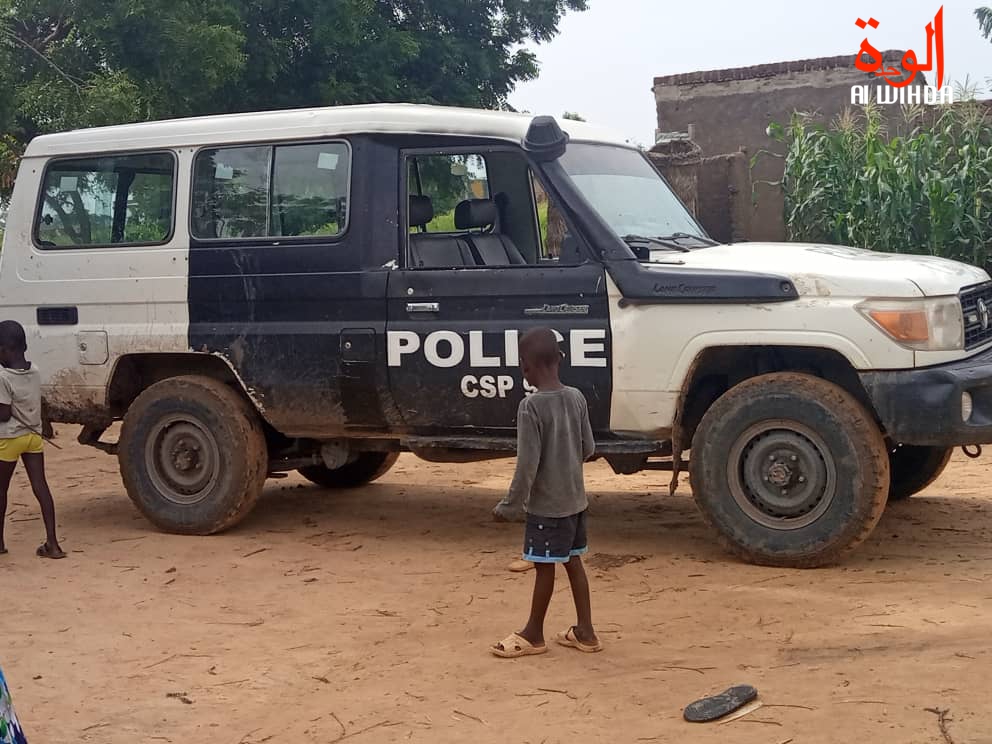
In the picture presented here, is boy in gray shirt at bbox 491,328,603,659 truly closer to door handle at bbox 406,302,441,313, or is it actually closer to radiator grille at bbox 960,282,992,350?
door handle at bbox 406,302,441,313

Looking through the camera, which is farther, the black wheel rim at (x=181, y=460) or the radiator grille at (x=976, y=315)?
the black wheel rim at (x=181, y=460)

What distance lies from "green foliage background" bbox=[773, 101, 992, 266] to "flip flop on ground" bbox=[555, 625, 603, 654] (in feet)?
23.6

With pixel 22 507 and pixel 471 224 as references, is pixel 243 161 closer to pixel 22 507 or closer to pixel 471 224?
pixel 471 224

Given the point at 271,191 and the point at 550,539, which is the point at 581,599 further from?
the point at 271,191

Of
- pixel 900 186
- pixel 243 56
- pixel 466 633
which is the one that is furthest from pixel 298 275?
pixel 243 56

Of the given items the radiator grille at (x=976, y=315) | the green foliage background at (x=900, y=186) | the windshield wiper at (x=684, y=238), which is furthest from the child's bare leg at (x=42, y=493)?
the green foliage background at (x=900, y=186)

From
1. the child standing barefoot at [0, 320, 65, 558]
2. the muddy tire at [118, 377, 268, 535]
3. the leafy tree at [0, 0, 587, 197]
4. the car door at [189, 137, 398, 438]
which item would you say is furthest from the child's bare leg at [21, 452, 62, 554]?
the leafy tree at [0, 0, 587, 197]

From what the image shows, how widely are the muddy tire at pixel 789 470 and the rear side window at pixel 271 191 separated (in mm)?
2328

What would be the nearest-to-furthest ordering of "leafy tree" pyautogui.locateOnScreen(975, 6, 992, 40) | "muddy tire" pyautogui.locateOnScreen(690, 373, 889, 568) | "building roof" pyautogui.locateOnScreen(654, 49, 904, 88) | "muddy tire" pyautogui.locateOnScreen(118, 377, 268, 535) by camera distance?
"muddy tire" pyautogui.locateOnScreen(690, 373, 889, 568)
"muddy tire" pyautogui.locateOnScreen(118, 377, 268, 535)
"building roof" pyautogui.locateOnScreen(654, 49, 904, 88)
"leafy tree" pyautogui.locateOnScreen(975, 6, 992, 40)

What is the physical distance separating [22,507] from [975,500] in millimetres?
6087

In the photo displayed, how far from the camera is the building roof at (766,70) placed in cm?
1516

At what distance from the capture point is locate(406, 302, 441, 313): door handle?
638 cm

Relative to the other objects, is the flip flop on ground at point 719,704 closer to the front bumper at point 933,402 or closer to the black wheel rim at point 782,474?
the black wheel rim at point 782,474

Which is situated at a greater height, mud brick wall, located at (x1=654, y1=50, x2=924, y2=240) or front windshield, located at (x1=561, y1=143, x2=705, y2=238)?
mud brick wall, located at (x1=654, y1=50, x2=924, y2=240)
